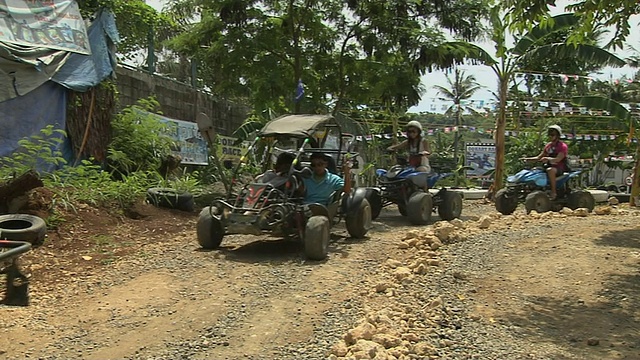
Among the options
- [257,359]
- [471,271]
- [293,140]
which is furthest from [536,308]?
[293,140]

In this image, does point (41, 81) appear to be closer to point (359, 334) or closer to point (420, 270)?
point (420, 270)

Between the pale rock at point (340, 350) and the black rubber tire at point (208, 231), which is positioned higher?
the black rubber tire at point (208, 231)

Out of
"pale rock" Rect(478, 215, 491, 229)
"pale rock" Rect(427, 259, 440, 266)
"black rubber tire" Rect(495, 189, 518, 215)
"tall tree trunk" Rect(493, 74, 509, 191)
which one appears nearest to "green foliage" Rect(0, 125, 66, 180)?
"pale rock" Rect(427, 259, 440, 266)

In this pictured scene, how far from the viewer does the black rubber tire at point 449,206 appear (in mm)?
11344

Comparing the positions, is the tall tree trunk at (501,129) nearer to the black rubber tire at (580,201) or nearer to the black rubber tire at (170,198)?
the black rubber tire at (580,201)

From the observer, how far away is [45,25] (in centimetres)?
1088

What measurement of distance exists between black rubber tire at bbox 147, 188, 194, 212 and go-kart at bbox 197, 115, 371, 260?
2618 millimetres

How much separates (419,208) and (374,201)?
0.95m

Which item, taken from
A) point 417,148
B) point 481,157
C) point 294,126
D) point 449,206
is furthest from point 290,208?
point 481,157

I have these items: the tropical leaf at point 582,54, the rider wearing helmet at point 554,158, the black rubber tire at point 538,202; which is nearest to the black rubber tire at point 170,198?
the black rubber tire at point 538,202

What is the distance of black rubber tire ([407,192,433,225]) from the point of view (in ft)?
34.5

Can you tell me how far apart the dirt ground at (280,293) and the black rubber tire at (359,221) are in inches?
7.7

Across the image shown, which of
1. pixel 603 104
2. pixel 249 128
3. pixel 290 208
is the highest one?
pixel 603 104

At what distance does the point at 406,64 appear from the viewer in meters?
13.4
